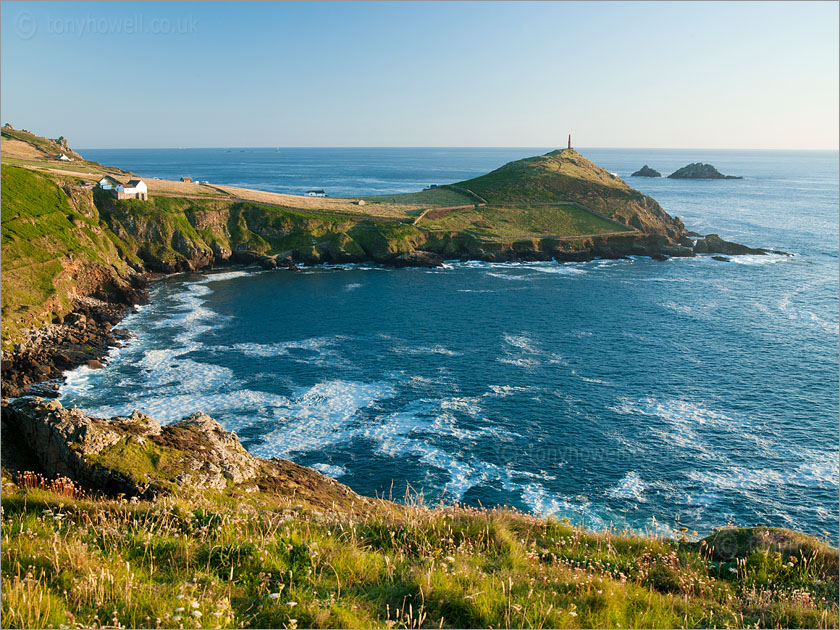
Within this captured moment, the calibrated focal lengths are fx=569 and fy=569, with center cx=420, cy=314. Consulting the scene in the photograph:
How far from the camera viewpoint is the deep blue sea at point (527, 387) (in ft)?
118

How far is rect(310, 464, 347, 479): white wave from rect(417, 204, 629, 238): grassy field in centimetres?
8701

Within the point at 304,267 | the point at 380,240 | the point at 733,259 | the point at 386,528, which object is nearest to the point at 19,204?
the point at 304,267

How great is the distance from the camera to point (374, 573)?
9.73 metres

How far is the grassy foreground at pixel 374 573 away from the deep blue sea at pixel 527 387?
1713cm

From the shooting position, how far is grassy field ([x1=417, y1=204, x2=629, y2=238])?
123 metres

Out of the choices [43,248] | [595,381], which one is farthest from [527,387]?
[43,248]

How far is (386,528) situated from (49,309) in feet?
207

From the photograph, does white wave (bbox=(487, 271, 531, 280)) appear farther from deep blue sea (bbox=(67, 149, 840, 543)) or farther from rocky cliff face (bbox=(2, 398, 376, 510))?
rocky cliff face (bbox=(2, 398, 376, 510))

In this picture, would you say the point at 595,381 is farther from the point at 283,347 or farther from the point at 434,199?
the point at 434,199

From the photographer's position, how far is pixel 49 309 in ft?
202

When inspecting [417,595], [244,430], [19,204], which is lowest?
[244,430]

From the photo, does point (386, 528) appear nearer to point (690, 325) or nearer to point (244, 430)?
point (244, 430)

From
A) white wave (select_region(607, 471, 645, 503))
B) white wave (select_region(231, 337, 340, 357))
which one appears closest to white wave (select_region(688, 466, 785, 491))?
white wave (select_region(607, 471, 645, 503))

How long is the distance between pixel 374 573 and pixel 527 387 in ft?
137
